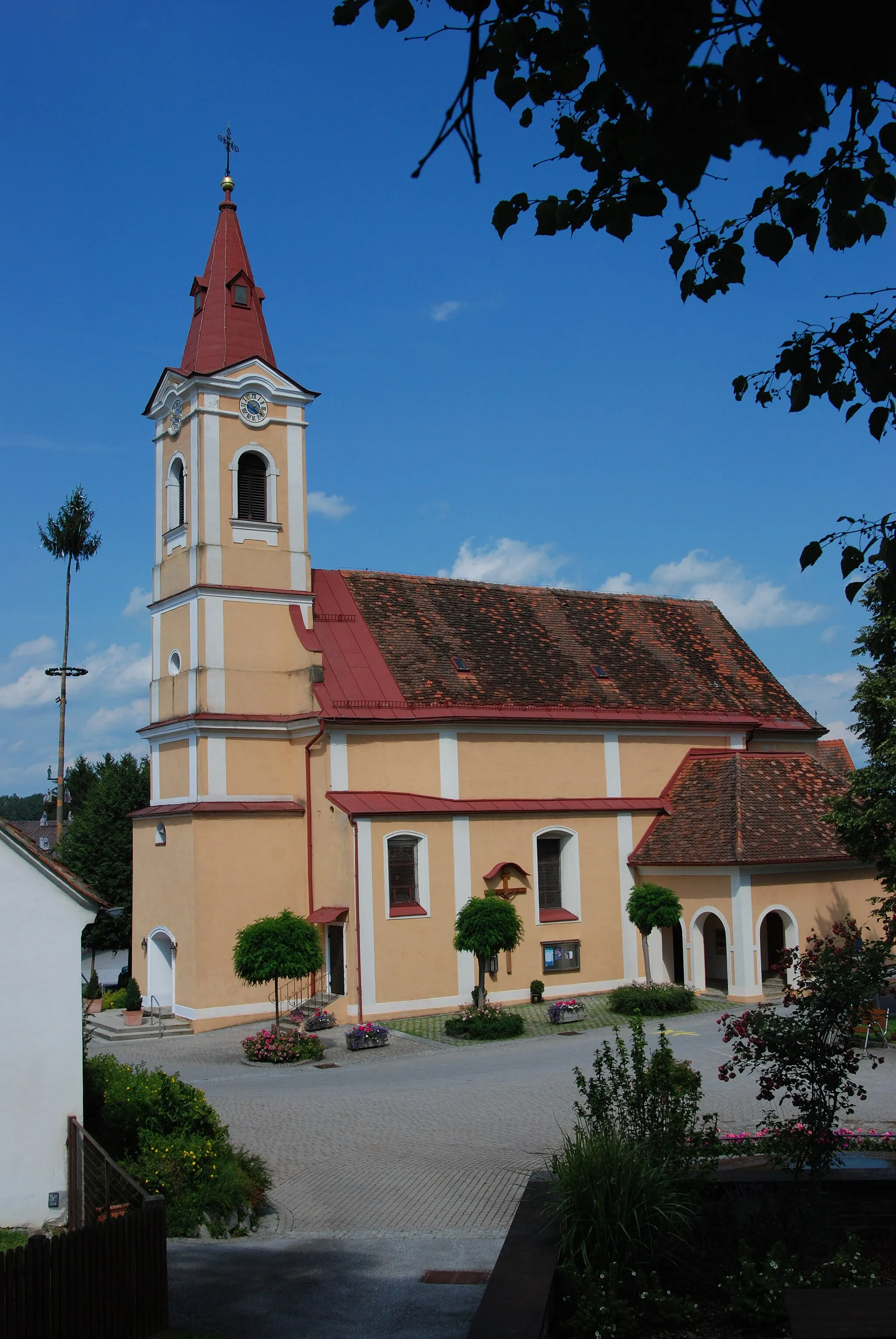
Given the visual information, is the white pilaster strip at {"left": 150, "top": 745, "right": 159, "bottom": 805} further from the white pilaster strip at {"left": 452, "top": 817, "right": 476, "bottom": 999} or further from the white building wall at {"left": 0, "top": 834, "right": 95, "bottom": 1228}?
the white building wall at {"left": 0, "top": 834, "right": 95, "bottom": 1228}

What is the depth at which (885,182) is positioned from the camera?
18.4 ft

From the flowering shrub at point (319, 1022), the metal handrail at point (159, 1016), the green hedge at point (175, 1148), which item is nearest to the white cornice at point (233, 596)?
the metal handrail at point (159, 1016)

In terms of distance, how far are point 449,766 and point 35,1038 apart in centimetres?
1926

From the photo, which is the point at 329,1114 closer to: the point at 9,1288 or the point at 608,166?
the point at 9,1288


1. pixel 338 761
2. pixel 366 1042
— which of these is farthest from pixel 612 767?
pixel 366 1042

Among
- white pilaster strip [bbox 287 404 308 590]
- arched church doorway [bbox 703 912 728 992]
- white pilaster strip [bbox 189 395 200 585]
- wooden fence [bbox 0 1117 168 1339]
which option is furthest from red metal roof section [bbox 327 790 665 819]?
wooden fence [bbox 0 1117 168 1339]

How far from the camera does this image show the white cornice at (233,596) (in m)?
30.9

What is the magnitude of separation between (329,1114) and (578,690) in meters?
17.1

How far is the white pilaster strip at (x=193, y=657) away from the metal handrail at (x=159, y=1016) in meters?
7.56

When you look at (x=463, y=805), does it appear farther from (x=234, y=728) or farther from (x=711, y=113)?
(x=711, y=113)

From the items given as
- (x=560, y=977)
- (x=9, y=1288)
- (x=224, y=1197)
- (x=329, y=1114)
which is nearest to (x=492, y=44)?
(x=9, y=1288)

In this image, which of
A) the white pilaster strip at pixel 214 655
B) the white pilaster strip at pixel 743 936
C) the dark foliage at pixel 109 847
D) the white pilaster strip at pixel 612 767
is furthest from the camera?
the dark foliage at pixel 109 847

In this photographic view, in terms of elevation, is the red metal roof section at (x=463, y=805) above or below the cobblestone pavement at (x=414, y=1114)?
above

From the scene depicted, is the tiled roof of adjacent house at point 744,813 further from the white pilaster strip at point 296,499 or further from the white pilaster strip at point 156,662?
the white pilaster strip at point 156,662
